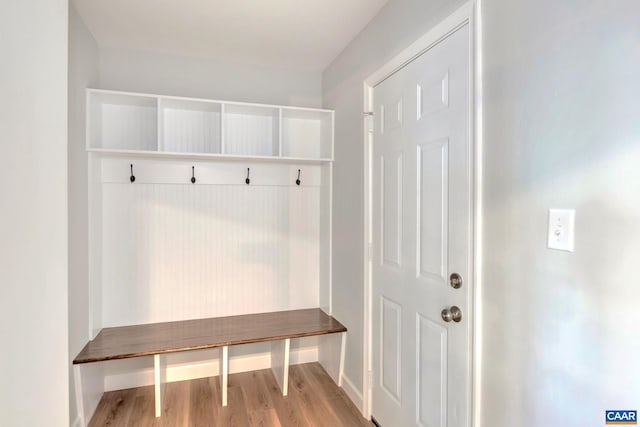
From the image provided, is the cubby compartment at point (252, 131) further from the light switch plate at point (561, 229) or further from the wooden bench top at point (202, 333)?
the light switch plate at point (561, 229)

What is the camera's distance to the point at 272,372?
8.88 ft

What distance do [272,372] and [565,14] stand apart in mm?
2757

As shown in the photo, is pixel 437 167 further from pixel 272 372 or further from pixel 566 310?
pixel 272 372

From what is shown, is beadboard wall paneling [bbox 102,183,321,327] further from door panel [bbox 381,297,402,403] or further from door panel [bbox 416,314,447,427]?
door panel [bbox 416,314,447,427]

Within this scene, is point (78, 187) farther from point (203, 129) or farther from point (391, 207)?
point (391, 207)

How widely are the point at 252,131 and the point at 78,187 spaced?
1232 millimetres

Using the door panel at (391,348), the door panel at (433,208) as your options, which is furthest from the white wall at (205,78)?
the door panel at (391,348)

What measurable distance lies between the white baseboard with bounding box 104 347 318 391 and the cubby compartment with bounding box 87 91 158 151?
1.64 metres

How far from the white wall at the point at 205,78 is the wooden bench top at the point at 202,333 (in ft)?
5.59

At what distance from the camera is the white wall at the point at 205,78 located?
2389 mm

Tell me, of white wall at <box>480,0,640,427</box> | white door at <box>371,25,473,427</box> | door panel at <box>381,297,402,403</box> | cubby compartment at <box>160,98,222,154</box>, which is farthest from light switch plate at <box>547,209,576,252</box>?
cubby compartment at <box>160,98,222,154</box>

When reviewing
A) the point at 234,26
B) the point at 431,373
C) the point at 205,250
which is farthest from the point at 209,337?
the point at 234,26

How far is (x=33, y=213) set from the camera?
0.93 meters

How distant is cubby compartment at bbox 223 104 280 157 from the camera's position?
2.61 meters
